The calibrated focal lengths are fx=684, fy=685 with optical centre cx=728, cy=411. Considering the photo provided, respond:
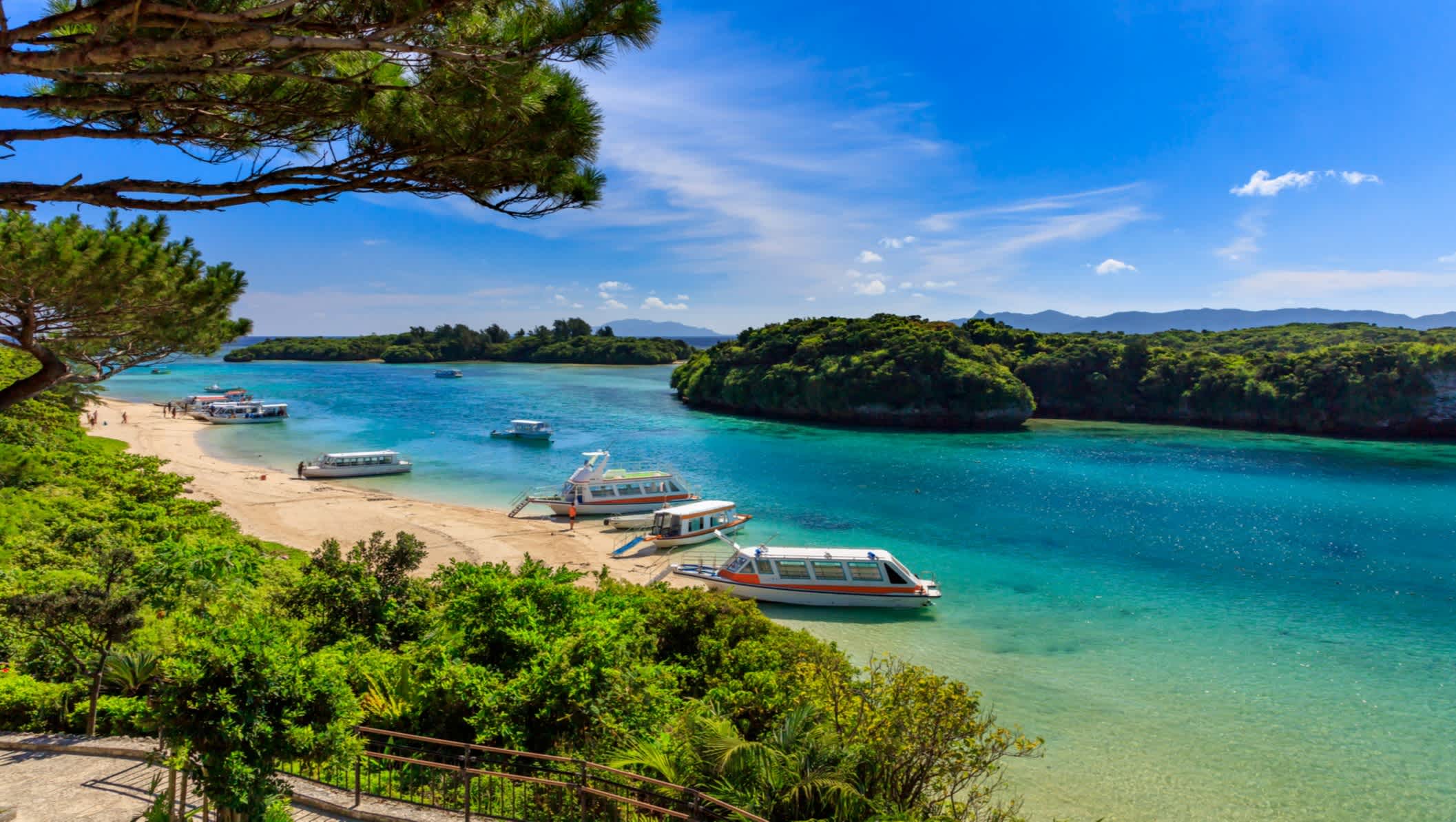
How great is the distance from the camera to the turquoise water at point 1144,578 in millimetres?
14172

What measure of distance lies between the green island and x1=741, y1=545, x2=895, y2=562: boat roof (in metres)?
56.1

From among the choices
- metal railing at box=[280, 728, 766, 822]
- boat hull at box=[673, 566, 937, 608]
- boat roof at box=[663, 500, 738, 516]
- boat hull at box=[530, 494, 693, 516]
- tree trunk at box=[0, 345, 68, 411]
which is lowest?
boat hull at box=[673, 566, 937, 608]

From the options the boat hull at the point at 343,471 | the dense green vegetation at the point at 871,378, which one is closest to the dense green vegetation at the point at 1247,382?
the dense green vegetation at the point at 871,378

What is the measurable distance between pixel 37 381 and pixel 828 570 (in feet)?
65.8

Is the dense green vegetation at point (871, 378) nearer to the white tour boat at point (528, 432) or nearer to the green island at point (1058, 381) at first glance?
the green island at point (1058, 381)

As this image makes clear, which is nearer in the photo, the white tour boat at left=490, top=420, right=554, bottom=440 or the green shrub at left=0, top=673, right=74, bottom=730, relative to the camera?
→ the green shrub at left=0, top=673, right=74, bottom=730

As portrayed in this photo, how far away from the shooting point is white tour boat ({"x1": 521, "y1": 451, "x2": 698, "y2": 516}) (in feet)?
118

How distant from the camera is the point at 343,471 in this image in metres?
43.7

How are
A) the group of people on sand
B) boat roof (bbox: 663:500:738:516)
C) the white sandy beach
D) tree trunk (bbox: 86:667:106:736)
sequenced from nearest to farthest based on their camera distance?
tree trunk (bbox: 86:667:106:736), the white sandy beach, boat roof (bbox: 663:500:738:516), the group of people on sand

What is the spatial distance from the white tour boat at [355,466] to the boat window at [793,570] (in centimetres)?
3219

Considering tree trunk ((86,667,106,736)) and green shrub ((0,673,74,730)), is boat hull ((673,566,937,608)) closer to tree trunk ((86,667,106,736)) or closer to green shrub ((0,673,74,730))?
tree trunk ((86,667,106,736))

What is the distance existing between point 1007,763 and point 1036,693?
142 inches

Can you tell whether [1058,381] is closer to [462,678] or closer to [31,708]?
[462,678]

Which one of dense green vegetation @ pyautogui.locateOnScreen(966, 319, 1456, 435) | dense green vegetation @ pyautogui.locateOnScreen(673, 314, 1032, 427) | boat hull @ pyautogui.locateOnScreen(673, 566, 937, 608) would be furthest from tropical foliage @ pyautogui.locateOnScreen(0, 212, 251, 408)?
dense green vegetation @ pyautogui.locateOnScreen(966, 319, 1456, 435)
